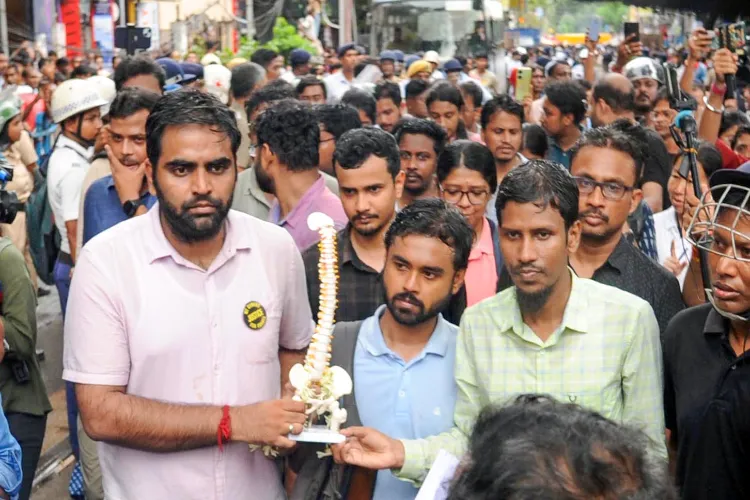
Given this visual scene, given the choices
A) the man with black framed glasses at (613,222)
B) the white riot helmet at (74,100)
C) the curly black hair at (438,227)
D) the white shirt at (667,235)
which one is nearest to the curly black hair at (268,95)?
the white riot helmet at (74,100)

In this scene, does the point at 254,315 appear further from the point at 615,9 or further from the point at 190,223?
the point at 615,9

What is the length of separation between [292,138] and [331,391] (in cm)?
233

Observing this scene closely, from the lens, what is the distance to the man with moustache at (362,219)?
4.34 metres

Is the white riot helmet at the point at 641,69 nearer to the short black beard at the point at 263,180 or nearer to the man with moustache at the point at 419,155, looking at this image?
the man with moustache at the point at 419,155

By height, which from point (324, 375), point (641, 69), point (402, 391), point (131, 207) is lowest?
point (402, 391)

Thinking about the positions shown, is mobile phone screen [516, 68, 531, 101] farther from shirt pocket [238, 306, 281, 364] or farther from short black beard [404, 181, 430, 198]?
shirt pocket [238, 306, 281, 364]

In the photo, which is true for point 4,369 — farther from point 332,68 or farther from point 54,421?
point 332,68

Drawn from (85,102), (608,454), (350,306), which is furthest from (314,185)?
(608,454)

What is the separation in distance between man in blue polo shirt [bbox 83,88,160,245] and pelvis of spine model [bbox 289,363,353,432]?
200 cm

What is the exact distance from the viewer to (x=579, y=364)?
3168mm

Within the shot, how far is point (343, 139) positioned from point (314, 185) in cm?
44

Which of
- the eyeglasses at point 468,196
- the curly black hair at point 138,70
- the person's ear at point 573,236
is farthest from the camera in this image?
the curly black hair at point 138,70

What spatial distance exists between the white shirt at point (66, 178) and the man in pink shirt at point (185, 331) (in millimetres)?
3165

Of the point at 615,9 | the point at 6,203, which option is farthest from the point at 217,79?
the point at 615,9
